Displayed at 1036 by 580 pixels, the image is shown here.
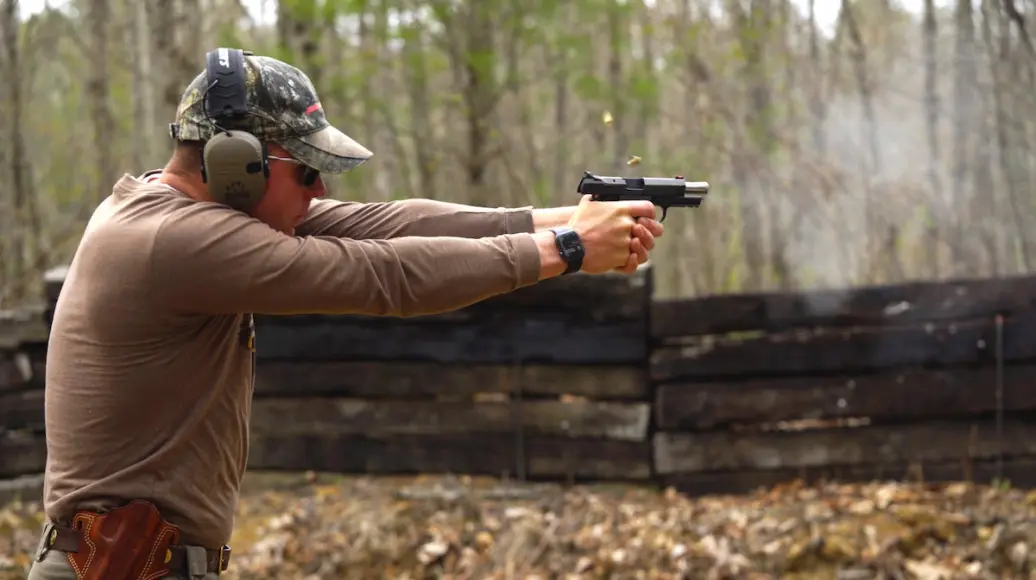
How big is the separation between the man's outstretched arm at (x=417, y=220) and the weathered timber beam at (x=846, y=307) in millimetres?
3413

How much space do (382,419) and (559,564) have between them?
1938mm

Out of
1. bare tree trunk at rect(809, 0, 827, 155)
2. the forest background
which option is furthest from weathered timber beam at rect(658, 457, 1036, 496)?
bare tree trunk at rect(809, 0, 827, 155)

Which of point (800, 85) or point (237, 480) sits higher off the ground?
point (800, 85)

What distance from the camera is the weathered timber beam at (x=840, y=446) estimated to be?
6.27 metres

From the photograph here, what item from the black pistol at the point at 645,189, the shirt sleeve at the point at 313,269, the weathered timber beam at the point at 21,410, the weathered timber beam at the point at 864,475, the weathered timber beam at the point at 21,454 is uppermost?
the black pistol at the point at 645,189

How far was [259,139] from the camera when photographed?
2463mm

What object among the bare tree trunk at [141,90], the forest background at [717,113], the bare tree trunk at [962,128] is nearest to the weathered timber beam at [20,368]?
the forest background at [717,113]

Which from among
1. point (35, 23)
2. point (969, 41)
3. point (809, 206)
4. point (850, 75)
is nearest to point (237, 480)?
point (969, 41)

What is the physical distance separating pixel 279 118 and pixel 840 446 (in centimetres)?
506

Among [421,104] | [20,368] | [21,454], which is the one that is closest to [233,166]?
[20,368]

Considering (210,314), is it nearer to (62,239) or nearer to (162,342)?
(162,342)

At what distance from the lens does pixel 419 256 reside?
252cm

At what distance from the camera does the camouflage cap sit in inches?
96.5

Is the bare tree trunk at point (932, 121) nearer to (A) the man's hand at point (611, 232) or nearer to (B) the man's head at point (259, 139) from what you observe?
(A) the man's hand at point (611, 232)
